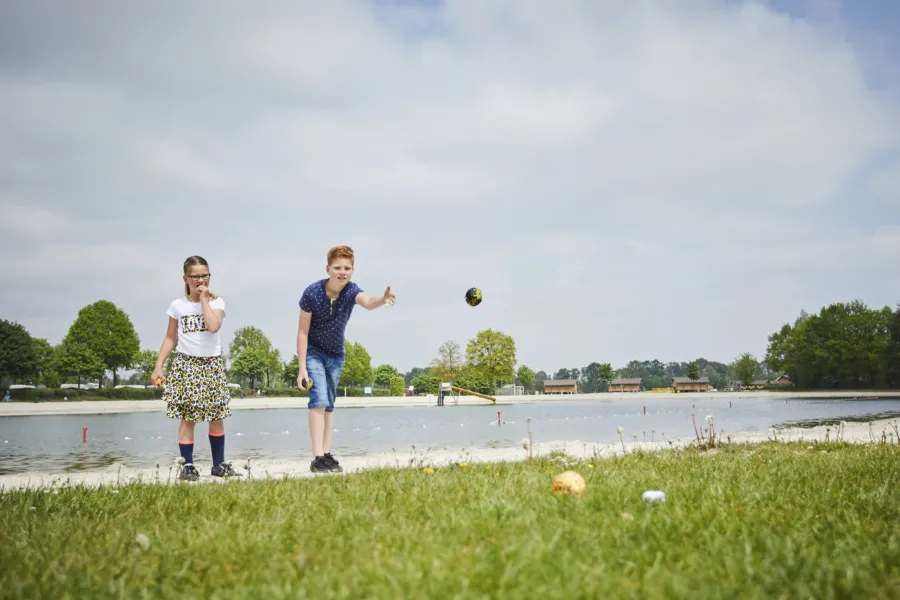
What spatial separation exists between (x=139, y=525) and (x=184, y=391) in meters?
3.19

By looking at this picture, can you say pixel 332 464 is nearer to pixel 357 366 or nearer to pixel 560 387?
pixel 357 366

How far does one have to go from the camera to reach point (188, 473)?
20.9 feet

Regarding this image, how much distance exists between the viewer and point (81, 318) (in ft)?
188

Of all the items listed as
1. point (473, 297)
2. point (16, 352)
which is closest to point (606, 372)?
point (16, 352)

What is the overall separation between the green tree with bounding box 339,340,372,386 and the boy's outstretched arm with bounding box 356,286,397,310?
223 ft

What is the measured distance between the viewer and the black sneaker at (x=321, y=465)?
656 cm

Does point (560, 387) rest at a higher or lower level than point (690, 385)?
higher

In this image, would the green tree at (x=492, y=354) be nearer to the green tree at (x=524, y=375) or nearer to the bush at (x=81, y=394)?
the bush at (x=81, y=394)

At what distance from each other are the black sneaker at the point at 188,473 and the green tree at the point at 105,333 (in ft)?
194

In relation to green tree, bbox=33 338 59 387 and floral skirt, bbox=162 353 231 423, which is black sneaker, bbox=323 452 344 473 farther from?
green tree, bbox=33 338 59 387

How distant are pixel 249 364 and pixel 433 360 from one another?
102 feet

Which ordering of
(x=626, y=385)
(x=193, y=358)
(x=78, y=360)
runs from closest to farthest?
1. (x=193, y=358)
2. (x=78, y=360)
3. (x=626, y=385)

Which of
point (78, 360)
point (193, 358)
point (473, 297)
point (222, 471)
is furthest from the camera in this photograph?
point (78, 360)

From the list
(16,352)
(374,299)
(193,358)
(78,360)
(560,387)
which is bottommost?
(560,387)
